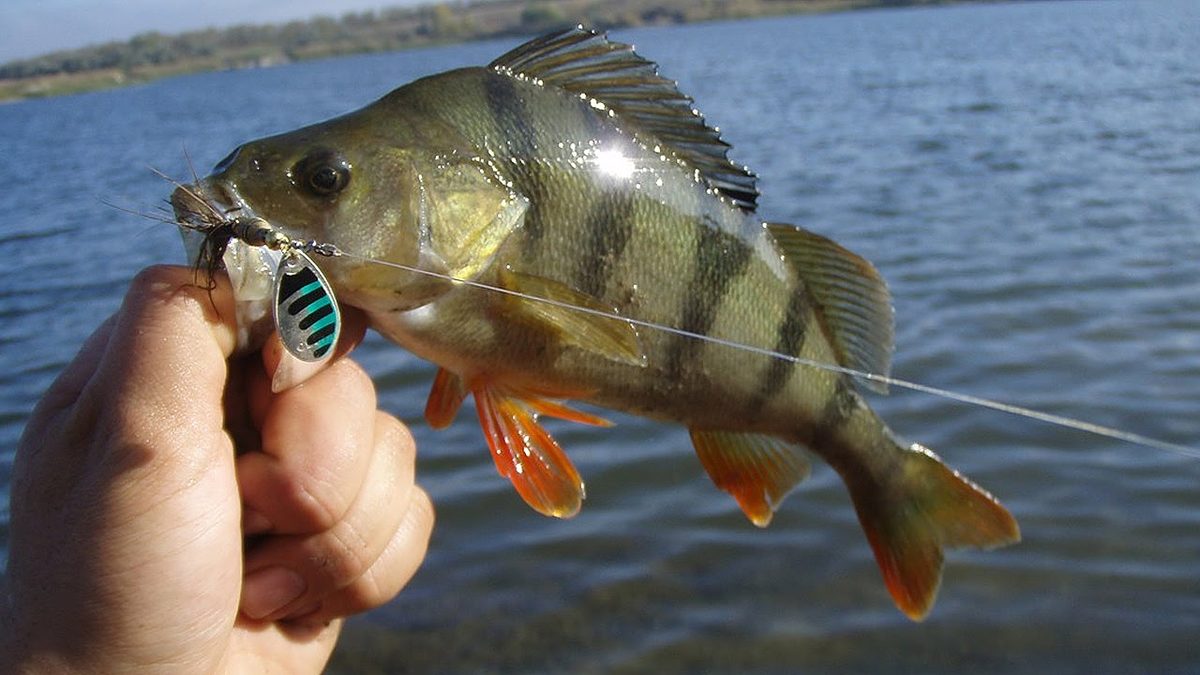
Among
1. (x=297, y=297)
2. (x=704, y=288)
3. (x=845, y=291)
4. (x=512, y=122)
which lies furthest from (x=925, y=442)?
(x=297, y=297)

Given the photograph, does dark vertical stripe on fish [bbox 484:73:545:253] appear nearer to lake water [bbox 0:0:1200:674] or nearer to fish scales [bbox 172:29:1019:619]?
fish scales [bbox 172:29:1019:619]

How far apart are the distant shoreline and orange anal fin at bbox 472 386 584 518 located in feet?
155

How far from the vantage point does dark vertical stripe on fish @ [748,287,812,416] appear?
225 centimetres

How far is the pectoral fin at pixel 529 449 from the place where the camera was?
7.10ft

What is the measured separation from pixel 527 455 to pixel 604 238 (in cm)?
51

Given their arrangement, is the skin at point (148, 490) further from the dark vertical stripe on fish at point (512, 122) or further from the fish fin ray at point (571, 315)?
the dark vertical stripe on fish at point (512, 122)

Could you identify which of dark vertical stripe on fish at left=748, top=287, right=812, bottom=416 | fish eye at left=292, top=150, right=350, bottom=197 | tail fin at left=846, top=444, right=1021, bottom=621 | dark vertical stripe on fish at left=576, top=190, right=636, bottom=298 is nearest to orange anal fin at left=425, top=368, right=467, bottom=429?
dark vertical stripe on fish at left=576, top=190, right=636, bottom=298

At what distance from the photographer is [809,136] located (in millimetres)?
16719

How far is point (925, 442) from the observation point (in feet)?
20.2

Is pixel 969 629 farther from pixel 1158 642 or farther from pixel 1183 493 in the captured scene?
pixel 1183 493

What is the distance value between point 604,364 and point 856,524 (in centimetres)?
367

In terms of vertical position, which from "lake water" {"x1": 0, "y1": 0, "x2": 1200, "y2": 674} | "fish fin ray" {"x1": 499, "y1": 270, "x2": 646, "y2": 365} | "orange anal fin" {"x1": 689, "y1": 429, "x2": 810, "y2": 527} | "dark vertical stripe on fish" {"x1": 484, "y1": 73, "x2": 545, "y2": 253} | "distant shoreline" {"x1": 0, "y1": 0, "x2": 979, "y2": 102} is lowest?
"distant shoreline" {"x1": 0, "y1": 0, "x2": 979, "y2": 102}

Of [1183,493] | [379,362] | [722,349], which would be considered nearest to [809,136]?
[379,362]

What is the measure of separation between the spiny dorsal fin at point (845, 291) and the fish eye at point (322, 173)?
37.0 inches
